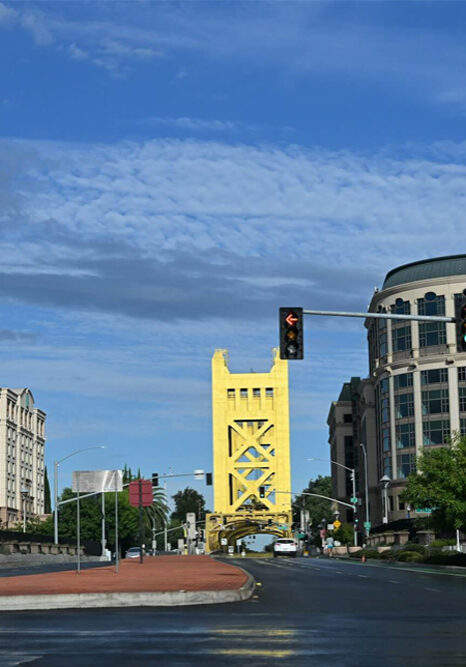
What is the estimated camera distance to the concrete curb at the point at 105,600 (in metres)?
20.6

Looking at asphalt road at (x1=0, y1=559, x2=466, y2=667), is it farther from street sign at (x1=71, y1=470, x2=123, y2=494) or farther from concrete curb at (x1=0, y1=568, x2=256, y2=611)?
street sign at (x1=71, y1=470, x2=123, y2=494)

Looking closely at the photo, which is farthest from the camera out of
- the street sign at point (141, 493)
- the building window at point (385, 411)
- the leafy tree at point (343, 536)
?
the building window at point (385, 411)

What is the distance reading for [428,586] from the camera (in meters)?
30.7

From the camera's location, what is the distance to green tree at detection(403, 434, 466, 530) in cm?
5156

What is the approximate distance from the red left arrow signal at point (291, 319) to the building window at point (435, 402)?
94312 millimetres

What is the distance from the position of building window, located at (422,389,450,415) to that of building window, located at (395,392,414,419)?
5.26ft

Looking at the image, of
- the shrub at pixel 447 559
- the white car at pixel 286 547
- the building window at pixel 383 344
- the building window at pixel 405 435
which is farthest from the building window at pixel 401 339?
the shrub at pixel 447 559

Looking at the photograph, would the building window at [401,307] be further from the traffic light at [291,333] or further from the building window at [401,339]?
the traffic light at [291,333]

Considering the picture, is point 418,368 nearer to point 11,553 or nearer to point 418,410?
point 418,410

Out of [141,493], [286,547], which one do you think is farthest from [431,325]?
[141,493]

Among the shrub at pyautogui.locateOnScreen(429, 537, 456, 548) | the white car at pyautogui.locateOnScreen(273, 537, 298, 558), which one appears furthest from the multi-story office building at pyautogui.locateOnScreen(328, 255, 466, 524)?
the shrub at pyautogui.locateOnScreen(429, 537, 456, 548)

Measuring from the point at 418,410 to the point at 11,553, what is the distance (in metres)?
59.9

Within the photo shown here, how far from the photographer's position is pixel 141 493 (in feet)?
143

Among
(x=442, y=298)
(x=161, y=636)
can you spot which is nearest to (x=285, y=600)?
(x=161, y=636)
